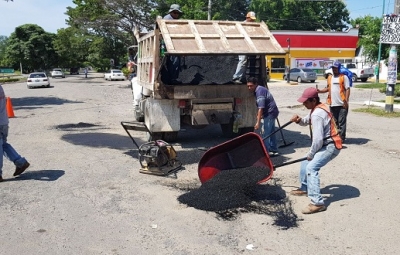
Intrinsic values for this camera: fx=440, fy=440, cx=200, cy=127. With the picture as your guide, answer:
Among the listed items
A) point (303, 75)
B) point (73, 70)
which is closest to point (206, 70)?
point (303, 75)

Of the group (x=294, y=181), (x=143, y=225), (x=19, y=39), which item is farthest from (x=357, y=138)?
(x=19, y=39)

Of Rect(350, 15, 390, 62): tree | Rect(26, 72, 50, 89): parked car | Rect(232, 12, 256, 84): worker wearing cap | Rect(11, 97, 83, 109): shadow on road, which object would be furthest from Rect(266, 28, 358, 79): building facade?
Rect(232, 12, 256, 84): worker wearing cap

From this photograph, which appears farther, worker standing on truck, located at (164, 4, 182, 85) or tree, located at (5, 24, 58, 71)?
tree, located at (5, 24, 58, 71)

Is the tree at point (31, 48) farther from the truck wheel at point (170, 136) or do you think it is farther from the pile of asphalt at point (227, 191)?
the pile of asphalt at point (227, 191)

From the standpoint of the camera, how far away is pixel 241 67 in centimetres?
902

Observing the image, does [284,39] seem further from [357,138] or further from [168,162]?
[168,162]

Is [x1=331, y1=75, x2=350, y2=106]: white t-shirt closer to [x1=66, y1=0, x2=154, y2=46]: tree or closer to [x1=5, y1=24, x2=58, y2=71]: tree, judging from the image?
[x1=66, y1=0, x2=154, y2=46]: tree

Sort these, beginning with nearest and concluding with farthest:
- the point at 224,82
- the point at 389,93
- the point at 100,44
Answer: the point at 224,82 → the point at 389,93 → the point at 100,44

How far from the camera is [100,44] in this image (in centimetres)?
5834

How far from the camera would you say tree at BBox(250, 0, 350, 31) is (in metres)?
60.6

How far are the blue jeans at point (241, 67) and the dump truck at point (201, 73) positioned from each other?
94 mm

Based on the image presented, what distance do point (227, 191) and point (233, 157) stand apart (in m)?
1.06

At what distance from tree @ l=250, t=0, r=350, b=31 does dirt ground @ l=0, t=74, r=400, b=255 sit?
5490 centimetres

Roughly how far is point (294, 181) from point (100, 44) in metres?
55.3
